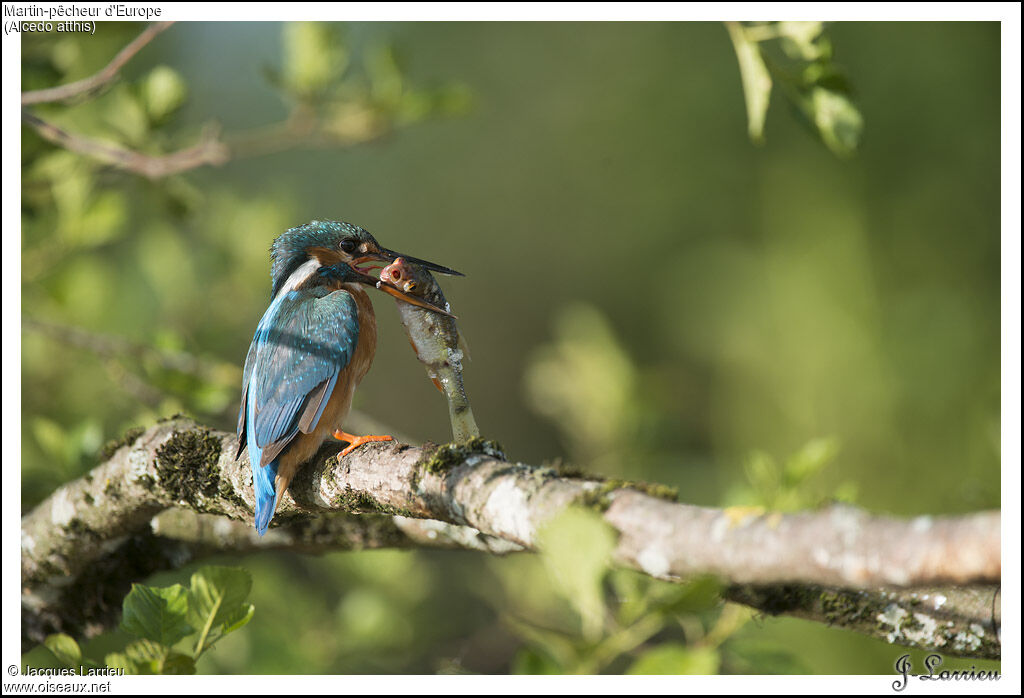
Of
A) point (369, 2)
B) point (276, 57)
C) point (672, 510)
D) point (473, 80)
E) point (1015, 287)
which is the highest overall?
point (473, 80)

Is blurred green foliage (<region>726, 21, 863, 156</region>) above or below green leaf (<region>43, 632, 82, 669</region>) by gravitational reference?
above

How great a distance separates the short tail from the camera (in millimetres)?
1481

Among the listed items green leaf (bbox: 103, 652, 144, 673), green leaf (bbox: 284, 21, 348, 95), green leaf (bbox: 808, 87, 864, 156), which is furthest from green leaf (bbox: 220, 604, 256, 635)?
green leaf (bbox: 284, 21, 348, 95)

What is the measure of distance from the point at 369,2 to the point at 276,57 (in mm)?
2180

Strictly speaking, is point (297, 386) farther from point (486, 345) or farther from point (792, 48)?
point (486, 345)

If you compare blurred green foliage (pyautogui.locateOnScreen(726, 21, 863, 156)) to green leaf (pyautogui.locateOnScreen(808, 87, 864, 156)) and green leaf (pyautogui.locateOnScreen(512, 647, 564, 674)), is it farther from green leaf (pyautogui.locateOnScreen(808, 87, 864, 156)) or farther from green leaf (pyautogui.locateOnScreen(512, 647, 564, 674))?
green leaf (pyautogui.locateOnScreen(512, 647, 564, 674))

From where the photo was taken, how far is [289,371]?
5.66 feet

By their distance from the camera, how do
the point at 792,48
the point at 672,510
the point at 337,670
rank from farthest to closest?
the point at 337,670
the point at 792,48
the point at 672,510

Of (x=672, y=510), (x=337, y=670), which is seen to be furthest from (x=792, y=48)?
(x=337, y=670)

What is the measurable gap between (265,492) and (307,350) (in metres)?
0.36

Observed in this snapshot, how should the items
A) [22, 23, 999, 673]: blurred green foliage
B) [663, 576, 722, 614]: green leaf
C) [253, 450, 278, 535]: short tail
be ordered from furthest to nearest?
1. [22, 23, 999, 673]: blurred green foliage
2. [253, 450, 278, 535]: short tail
3. [663, 576, 722, 614]: green leaf

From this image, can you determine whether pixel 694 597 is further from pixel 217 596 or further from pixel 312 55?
pixel 312 55

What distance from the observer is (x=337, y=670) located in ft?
8.55

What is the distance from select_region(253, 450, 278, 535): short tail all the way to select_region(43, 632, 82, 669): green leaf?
0.35m
